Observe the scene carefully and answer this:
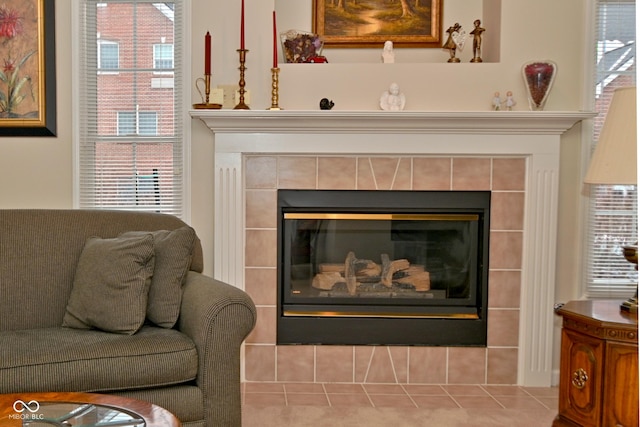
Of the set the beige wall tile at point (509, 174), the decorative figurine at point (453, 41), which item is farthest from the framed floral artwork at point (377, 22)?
the beige wall tile at point (509, 174)

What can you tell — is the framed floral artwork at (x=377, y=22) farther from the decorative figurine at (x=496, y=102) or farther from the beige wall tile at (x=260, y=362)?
the beige wall tile at (x=260, y=362)

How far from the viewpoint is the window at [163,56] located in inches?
142

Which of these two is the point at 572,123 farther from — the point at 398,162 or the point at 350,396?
the point at 350,396

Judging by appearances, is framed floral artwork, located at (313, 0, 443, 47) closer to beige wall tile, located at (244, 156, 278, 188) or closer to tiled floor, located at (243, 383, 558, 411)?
beige wall tile, located at (244, 156, 278, 188)

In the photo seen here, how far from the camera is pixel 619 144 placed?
7.97 ft

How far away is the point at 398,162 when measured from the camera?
11.3 ft

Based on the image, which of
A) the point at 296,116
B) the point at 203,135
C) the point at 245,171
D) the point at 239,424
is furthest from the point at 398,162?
the point at 239,424

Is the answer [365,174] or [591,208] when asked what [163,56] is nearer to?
[365,174]

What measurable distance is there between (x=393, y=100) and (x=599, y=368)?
1.71m

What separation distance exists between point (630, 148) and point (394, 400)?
63.5 inches

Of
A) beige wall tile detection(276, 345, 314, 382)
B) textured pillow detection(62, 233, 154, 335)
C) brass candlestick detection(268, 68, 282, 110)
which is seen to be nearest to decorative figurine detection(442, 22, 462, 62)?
brass candlestick detection(268, 68, 282, 110)

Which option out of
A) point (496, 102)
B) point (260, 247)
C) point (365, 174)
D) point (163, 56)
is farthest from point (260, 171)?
point (496, 102)

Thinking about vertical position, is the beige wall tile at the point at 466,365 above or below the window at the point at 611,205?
below

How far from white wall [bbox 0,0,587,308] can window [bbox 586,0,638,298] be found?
4.2 inches
